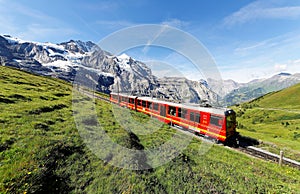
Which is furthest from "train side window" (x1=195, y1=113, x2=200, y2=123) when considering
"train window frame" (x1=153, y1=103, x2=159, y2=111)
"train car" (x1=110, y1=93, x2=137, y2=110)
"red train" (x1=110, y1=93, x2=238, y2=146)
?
"train car" (x1=110, y1=93, x2=137, y2=110)

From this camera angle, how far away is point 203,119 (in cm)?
1703

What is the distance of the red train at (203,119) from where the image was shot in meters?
16.0

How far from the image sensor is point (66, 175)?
666 centimetres

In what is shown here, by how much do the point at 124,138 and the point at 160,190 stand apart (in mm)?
4874

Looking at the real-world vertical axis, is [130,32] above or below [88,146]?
above

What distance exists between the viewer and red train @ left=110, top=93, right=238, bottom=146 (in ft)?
52.5

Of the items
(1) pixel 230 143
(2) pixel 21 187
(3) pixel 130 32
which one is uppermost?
(3) pixel 130 32

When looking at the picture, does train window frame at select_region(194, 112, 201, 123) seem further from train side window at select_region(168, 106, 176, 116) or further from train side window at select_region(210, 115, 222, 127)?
train side window at select_region(168, 106, 176, 116)

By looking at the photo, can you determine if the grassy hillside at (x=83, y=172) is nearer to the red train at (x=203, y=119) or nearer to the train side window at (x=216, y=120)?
the red train at (x=203, y=119)

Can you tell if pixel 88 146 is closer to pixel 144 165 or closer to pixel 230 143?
pixel 144 165

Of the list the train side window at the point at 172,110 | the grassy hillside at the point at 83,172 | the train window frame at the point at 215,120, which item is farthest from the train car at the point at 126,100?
the grassy hillside at the point at 83,172

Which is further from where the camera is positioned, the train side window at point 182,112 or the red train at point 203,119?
the train side window at point 182,112

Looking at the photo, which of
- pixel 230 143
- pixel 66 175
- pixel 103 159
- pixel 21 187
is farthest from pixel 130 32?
pixel 230 143

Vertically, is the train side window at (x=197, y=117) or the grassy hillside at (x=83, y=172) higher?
the train side window at (x=197, y=117)
